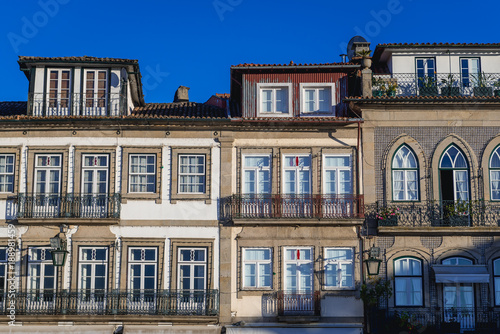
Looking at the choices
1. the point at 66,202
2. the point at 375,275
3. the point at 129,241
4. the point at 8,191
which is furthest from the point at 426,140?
the point at 8,191

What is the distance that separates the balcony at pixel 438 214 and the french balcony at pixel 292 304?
2.89 m

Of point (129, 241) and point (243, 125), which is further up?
point (243, 125)

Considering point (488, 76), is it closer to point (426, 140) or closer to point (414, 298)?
point (426, 140)

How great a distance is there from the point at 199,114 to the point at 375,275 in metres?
7.14

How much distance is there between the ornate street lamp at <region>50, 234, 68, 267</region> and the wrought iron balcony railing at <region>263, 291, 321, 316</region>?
577cm


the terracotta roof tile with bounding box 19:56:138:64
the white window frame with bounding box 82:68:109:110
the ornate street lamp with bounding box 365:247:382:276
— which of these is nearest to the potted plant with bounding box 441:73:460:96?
the ornate street lamp with bounding box 365:247:382:276

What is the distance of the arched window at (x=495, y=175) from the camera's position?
21148 millimetres

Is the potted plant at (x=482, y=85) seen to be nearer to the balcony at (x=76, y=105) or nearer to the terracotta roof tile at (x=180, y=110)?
the terracotta roof tile at (x=180, y=110)

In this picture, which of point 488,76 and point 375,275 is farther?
point 488,76

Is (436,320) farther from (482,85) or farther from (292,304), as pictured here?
(482,85)

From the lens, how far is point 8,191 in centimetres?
2127

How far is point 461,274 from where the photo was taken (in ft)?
66.2

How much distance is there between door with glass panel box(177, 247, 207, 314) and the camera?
20.4 meters

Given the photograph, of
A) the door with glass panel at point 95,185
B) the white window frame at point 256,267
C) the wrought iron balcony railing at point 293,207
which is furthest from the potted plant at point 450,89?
the door with glass panel at point 95,185
